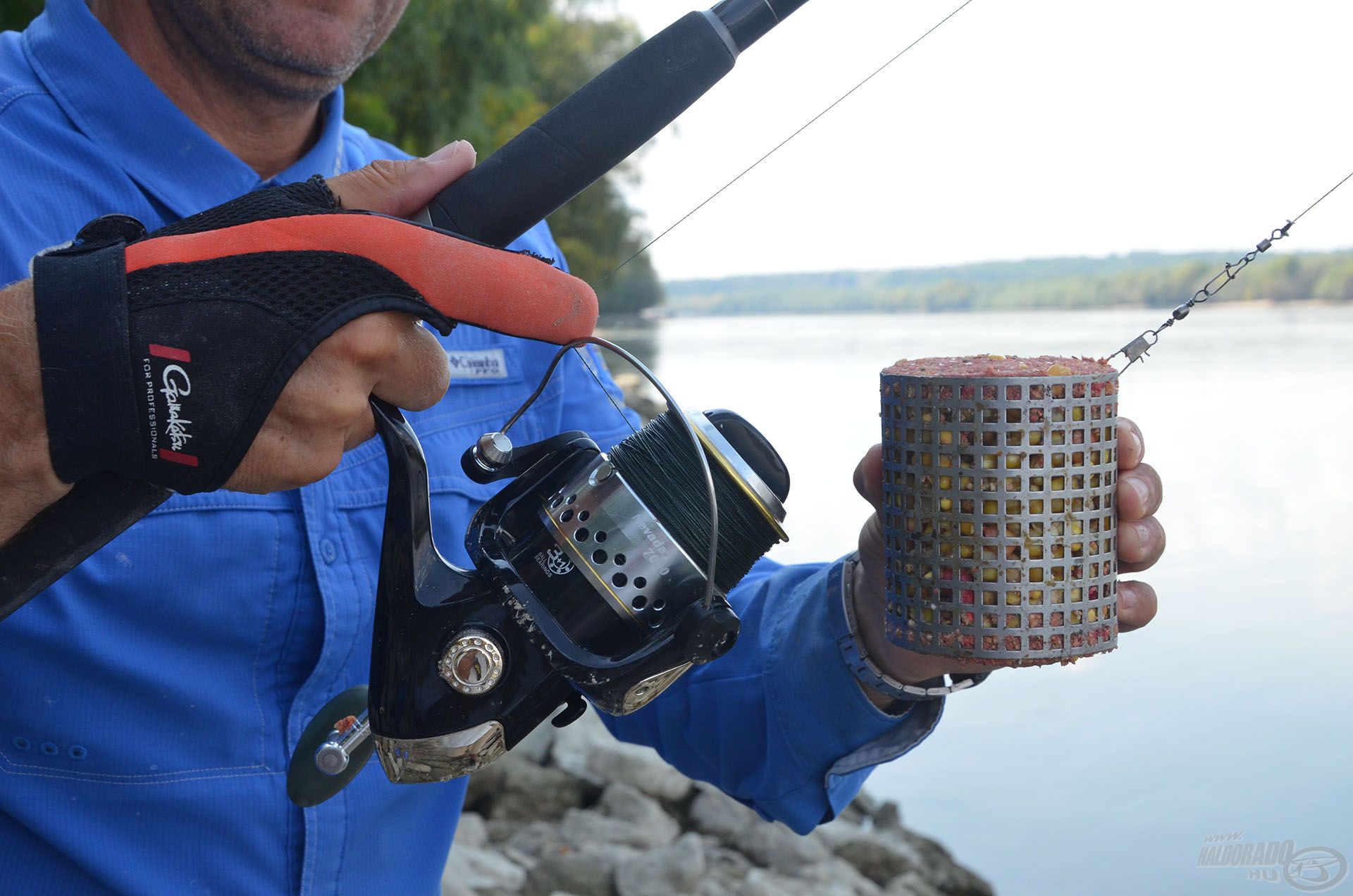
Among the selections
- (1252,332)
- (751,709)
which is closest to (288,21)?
(751,709)

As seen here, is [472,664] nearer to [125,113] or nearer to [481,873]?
[125,113]

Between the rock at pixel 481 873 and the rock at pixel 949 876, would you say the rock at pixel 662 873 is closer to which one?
the rock at pixel 481 873

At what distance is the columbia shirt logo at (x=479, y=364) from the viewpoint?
213 centimetres

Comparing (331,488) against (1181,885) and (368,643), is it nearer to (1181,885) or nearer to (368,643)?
(368,643)

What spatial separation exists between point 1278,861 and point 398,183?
4.48 meters

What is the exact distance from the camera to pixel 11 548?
1.22m

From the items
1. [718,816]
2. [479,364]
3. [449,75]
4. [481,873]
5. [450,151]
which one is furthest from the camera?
[449,75]

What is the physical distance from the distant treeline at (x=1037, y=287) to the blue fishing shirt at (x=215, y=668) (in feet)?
2.87

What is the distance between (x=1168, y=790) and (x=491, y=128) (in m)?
9.87

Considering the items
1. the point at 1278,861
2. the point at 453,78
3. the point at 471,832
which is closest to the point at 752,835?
the point at 471,832

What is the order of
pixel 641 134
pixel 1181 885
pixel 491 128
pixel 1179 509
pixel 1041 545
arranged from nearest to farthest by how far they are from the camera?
pixel 1041 545 < pixel 641 134 < pixel 1181 885 < pixel 1179 509 < pixel 491 128

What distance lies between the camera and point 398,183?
4.52 feet

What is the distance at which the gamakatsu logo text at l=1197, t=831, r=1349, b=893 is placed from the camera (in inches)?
172

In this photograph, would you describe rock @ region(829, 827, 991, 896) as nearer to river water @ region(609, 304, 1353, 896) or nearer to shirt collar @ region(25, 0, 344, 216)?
river water @ region(609, 304, 1353, 896)
